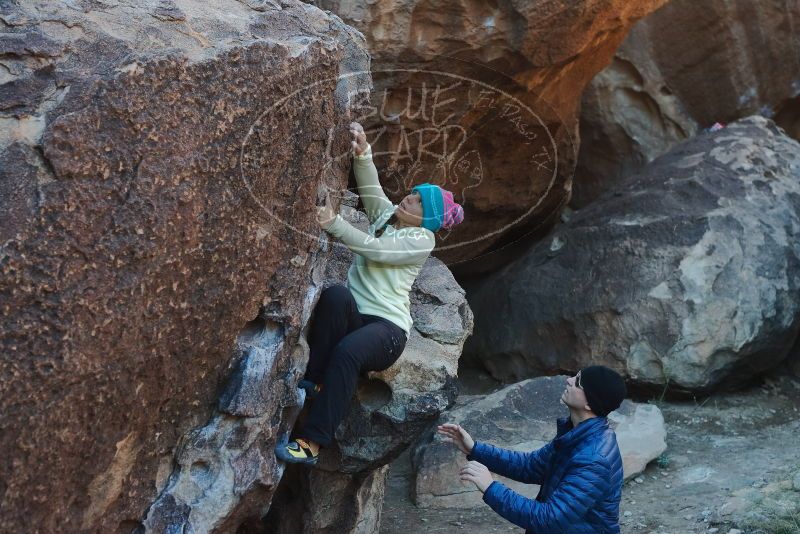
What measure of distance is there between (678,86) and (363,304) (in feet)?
16.7

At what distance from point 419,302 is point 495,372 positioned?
2.34 m

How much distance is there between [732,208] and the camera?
5.81 metres

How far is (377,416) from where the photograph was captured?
11.4 ft

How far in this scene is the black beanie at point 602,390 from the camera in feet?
9.61

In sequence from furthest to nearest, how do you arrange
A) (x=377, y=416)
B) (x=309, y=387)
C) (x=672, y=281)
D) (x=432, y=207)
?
1. (x=672, y=281)
2. (x=377, y=416)
3. (x=432, y=207)
4. (x=309, y=387)

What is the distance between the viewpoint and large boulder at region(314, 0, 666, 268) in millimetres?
5070

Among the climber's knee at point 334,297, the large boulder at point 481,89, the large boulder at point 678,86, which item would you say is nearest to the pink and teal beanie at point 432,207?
the climber's knee at point 334,297

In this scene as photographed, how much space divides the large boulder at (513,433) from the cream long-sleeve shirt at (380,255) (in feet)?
4.66

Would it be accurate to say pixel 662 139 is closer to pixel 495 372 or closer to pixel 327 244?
pixel 495 372

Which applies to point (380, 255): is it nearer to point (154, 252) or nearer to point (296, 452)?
point (296, 452)

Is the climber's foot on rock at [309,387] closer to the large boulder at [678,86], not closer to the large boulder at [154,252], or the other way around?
the large boulder at [154,252]

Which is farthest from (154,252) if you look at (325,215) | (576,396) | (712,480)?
(712,480)

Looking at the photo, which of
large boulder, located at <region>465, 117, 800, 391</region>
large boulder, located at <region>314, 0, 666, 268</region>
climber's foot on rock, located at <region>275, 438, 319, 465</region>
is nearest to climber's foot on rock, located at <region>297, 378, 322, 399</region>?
climber's foot on rock, located at <region>275, 438, 319, 465</region>

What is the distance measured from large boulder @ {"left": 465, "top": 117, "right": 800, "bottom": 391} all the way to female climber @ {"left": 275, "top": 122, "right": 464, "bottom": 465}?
2.42m
